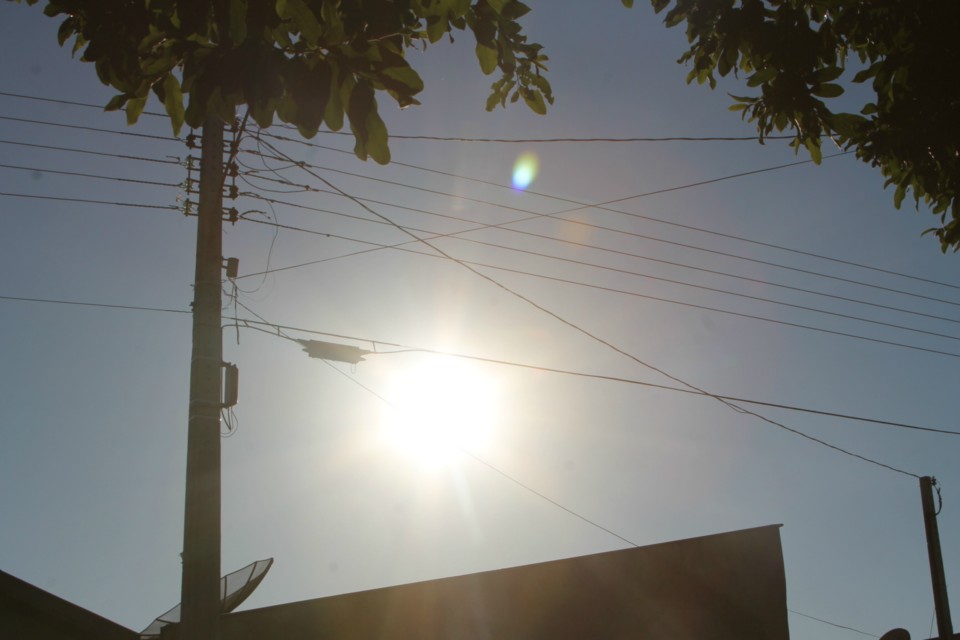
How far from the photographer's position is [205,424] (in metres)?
7.86

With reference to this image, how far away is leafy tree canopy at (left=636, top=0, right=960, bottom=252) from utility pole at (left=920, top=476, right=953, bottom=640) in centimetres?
1343

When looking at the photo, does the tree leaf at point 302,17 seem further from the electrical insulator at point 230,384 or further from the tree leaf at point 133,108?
the electrical insulator at point 230,384

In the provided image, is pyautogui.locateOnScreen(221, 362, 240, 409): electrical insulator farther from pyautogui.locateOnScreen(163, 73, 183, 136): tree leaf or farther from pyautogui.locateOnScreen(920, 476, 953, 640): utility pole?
pyautogui.locateOnScreen(920, 476, 953, 640): utility pole

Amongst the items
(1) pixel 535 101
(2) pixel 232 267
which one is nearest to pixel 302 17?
(1) pixel 535 101

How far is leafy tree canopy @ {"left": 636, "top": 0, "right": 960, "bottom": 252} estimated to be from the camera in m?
5.70

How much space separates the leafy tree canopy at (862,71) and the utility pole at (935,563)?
44.1 ft

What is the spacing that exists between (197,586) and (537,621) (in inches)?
339

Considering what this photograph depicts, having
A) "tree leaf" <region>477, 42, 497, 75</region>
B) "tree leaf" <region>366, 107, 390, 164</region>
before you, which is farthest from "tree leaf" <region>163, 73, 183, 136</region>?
"tree leaf" <region>477, 42, 497, 75</region>

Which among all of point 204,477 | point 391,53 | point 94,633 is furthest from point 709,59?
point 94,633

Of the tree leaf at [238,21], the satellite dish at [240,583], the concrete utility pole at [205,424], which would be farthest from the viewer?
the satellite dish at [240,583]

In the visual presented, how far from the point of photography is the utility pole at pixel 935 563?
1656 centimetres

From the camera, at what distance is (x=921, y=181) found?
20.9 ft

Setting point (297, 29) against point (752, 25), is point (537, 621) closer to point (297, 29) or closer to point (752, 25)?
point (752, 25)

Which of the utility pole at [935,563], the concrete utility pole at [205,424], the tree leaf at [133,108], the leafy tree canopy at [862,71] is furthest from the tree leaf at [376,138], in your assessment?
the utility pole at [935,563]
